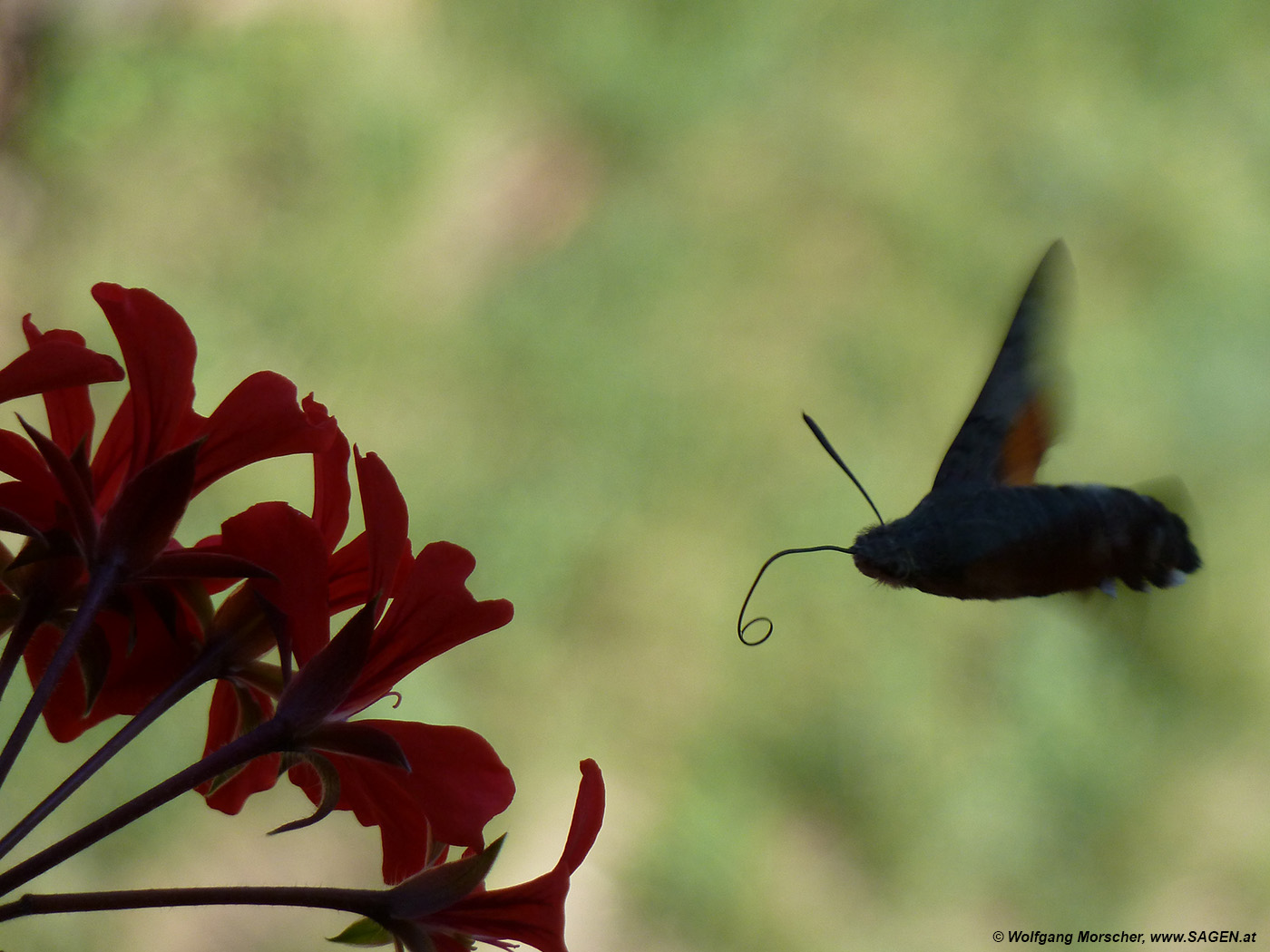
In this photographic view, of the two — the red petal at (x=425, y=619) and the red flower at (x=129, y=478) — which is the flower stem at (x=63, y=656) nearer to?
the red flower at (x=129, y=478)

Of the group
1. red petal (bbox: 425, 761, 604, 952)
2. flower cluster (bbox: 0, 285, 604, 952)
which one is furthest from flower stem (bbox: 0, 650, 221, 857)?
red petal (bbox: 425, 761, 604, 952)

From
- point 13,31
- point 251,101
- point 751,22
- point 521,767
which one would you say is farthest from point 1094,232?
point 13,31

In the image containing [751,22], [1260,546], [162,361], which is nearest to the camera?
[162,361]

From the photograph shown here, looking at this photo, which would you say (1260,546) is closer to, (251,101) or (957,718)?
(957,718)

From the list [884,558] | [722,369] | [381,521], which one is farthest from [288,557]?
[722,369]

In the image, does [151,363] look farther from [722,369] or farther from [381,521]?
[722,369]

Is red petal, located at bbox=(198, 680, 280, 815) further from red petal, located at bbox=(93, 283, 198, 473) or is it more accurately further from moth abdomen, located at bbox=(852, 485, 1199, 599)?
moth abdomen, located at bbox=(852, 485, 1199, 599)

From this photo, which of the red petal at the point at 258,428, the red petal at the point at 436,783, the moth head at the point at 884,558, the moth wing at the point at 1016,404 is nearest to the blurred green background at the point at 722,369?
the moth wing at the point at 1016,404

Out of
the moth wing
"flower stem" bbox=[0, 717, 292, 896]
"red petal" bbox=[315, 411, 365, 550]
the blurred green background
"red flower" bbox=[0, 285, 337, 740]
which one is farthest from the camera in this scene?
the blurred green background
